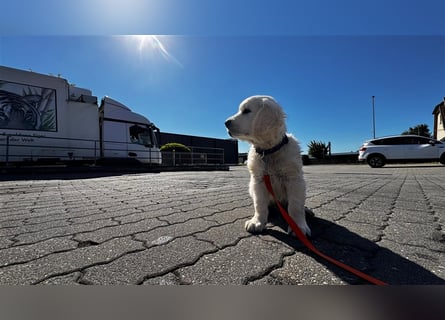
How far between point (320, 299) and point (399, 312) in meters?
0.26

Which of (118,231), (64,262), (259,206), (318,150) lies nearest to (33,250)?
(64,262)

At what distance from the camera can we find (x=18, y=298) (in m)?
0.90

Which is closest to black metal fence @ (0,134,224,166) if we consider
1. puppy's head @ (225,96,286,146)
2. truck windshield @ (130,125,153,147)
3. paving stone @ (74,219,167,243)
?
truck windshield @ (130,125,153,147)

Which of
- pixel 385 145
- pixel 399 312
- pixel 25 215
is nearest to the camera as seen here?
pixel 399 312

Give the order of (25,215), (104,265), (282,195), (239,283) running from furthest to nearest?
(25,215)
(282,195)
(104,265)
(239,283)

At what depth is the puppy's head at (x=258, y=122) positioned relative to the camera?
2117 mm

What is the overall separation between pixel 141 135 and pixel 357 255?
13893 mm

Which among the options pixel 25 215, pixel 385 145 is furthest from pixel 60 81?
pixel 385 145

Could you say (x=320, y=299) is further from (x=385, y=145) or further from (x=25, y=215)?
(x=385, y=145)

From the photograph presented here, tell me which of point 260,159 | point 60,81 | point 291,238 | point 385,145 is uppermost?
point 60,81

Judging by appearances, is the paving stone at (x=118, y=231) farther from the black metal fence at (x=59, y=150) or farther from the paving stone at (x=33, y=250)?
the black metal fence at (x=59, y=150)

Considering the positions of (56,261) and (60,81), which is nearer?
(56,261)

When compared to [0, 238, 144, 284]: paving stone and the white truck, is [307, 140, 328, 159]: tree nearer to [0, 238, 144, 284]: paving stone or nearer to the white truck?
the white truck

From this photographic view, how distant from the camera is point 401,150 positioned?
45.8ft
